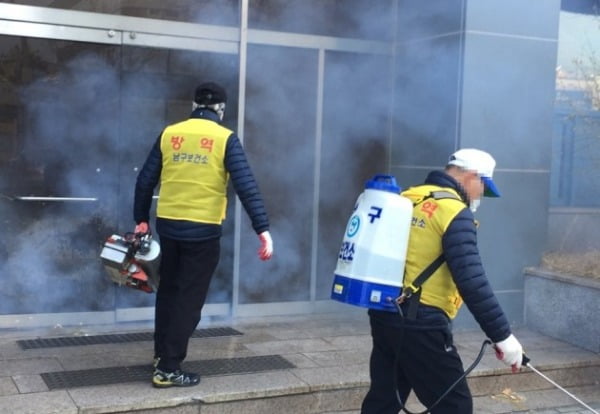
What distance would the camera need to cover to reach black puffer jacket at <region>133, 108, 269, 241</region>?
447cm

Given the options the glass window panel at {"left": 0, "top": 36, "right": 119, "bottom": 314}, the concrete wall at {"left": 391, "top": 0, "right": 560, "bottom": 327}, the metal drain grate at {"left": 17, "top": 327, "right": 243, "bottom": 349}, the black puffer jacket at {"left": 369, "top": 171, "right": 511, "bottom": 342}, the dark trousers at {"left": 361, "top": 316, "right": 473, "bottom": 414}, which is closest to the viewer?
the black puffer jacket at {"left": 369, "top": 171, "right": 511, "bottom": 342}

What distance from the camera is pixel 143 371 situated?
195 inches

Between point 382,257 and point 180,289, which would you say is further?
point 180,289

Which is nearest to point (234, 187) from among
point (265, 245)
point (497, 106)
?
point (265, 245)

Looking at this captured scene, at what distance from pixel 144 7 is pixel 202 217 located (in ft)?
8.08

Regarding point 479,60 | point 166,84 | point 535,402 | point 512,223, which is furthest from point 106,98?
point 535,402

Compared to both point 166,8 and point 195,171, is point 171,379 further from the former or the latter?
point 166,8

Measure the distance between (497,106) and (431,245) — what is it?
320 cm

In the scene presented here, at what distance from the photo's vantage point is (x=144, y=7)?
6223mm

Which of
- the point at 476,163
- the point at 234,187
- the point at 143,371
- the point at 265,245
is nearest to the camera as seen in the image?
the point at 476,163

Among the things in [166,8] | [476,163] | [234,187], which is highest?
[166,8]

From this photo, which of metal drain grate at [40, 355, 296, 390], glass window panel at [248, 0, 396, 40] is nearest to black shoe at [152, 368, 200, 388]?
metal drain grate at [40, 355, 296, 390]

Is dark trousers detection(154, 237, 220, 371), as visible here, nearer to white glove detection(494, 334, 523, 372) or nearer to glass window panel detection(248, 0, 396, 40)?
white glove detection(494, 334, 523, 372)

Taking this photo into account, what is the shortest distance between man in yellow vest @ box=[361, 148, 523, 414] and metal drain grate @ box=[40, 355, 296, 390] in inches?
63.8
